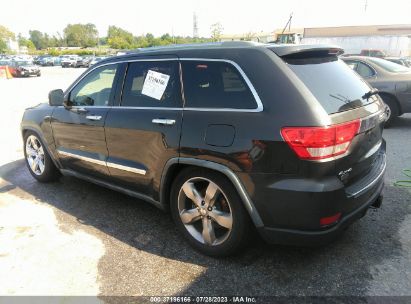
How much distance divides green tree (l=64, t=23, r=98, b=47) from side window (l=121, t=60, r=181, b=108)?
119 m

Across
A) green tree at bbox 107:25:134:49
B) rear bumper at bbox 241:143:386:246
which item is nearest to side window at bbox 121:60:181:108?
rear bumper at bbox 241:143:386:246

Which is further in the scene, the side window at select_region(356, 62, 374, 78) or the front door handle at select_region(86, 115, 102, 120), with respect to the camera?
the side window at select_region(356, 62, 374, 78)

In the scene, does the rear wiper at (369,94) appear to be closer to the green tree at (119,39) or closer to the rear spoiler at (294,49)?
the rear spoiler at (294,49)

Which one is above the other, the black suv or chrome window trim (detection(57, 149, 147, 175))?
the black suv

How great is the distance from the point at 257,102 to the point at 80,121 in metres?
2.35

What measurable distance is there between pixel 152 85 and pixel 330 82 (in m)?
1.62

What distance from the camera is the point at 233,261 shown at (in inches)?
126

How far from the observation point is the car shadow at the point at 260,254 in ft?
9.49

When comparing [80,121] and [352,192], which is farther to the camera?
[80,121]

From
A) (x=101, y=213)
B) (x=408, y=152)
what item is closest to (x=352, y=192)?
(x=101, y=213)

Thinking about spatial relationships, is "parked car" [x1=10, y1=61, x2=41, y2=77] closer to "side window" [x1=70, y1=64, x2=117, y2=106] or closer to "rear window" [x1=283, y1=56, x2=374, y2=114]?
"side window" [x1=70, y1=64, x2=117, y2=106]

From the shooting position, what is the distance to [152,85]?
3584mm

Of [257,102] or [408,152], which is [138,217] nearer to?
[257,102]

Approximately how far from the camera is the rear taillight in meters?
2.57
